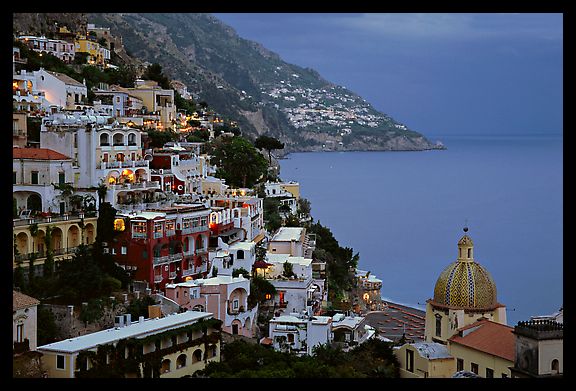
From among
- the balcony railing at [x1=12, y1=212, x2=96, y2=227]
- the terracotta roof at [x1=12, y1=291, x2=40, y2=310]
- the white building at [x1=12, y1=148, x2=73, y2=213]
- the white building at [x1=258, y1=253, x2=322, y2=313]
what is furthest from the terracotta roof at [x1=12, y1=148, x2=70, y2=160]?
the terracotta roof at [x1=12, y1=291, x2=40, y2=310]

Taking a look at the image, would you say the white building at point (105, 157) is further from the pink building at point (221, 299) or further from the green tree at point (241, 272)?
the pink building at point (221, 299)

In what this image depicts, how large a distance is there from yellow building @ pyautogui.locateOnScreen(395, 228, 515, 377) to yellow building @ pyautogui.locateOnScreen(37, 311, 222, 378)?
2.57m

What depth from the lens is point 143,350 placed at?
9672 millimetres

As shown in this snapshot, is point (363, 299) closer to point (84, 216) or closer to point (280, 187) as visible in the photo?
point (280, 187)

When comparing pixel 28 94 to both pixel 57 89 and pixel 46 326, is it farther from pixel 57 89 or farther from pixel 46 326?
pixel 46 326

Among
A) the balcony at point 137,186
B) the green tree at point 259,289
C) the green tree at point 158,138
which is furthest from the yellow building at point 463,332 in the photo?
the green tree at point 158,138

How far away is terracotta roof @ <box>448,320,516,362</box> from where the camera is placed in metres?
9.51

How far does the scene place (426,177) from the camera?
62.4m

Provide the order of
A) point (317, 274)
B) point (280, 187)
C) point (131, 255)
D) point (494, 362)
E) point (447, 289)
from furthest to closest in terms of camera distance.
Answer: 1. point (280, 187)
2. point (317, 274)
3. point (131, 255)
4. point (447, 289)
5. point (494, 362)

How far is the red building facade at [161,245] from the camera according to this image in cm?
1286

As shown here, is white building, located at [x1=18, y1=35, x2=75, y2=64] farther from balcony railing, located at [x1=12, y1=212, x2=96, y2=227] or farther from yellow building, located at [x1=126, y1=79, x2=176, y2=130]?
balcony railing, located at [x1=12, y1=212, x2=96, y2=227]

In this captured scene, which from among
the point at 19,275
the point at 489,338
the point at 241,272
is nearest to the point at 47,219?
the point at 19,275

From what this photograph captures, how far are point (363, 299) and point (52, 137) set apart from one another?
28.5 feet
